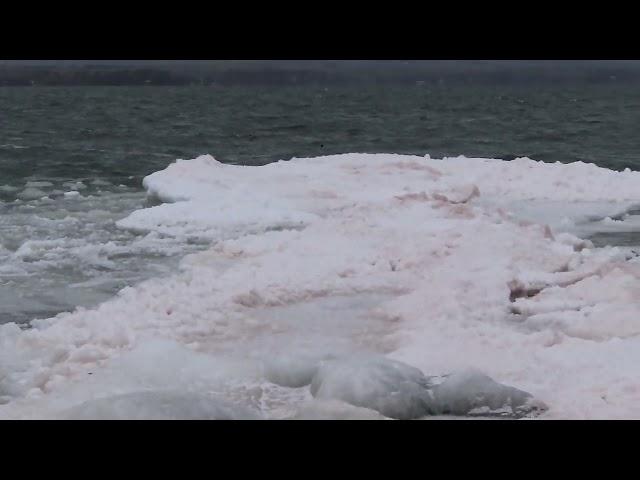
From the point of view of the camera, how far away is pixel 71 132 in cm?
2544

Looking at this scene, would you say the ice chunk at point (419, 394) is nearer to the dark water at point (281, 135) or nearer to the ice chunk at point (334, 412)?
the ice chunk at point (334, 412)

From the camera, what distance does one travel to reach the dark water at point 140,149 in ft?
26.6

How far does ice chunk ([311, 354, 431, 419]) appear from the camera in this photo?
4594 millimetres

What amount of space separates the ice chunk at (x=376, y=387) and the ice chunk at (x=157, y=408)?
0.47 meters

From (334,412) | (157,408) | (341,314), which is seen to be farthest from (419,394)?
(341,314)

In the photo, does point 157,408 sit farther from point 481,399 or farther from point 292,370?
point 481,399

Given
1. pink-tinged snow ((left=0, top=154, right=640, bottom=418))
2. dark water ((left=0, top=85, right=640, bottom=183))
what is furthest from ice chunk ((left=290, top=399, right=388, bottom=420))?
dark water ((left=0, top=85, right=640, bottom=183))

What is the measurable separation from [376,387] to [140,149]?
1672 centimetres

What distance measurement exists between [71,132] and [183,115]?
10.2 meters

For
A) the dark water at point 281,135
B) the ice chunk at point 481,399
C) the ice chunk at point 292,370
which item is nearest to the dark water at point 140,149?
the dark water at point 281,135

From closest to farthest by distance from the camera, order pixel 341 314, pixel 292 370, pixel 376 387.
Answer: pixel 376 387 < pixel 292 370 < pixel 341 314

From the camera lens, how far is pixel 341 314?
6.47 metres

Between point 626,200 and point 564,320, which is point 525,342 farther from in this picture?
point 626,200

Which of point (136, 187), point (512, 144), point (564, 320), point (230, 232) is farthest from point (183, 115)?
point (564, 320)
